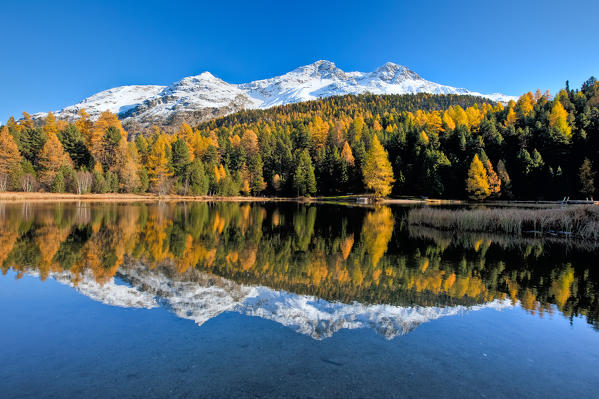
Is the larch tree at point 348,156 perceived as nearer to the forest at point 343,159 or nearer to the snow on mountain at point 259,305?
the forest at point 343,159

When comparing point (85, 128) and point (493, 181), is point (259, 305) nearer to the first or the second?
point (493, 181)

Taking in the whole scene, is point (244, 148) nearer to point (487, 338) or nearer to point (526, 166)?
point (526, 166)

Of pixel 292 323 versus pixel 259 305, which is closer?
pixel 292 323

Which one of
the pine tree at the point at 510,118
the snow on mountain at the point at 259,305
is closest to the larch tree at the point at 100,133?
the snow on mountain at the point at 259,305

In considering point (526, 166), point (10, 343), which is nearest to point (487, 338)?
point (10, 343)

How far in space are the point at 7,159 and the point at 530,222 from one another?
84800 millimetres

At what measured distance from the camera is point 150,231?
75.8 ft

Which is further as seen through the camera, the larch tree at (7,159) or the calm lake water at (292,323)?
the larch tree at (7,159)

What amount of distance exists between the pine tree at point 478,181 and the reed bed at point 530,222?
42.3 metres

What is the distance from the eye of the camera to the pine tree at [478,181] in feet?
213

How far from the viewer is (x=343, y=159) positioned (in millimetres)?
83250

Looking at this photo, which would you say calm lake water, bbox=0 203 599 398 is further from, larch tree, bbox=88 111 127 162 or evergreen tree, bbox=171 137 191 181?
larch tree, bbox=88 111 127 162

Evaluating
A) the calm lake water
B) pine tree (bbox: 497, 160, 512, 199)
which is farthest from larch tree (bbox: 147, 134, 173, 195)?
pine tree (bbox: 497, 160, 512, 199)

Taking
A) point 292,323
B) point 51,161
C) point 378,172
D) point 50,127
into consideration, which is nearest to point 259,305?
point 292,323
